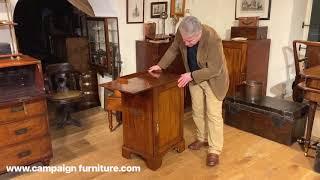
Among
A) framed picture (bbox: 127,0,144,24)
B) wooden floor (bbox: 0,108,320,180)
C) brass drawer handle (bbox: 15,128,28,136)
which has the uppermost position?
framed picture (bbox: 127,0,144,24)

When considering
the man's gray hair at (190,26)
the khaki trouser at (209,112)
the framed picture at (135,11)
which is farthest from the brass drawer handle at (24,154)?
the framed picture at (135,11)

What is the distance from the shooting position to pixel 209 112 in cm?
257

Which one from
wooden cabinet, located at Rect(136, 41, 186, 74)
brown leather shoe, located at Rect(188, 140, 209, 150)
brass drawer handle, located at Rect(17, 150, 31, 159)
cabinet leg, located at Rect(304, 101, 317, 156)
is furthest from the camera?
wooden cabinet, located at Rect(136, 41, 186, 74)

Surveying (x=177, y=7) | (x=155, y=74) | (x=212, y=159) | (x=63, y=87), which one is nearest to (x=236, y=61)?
(x=177, y=7)

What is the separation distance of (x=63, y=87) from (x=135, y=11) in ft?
4.34

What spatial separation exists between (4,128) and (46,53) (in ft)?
8.45

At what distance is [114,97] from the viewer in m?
3.28

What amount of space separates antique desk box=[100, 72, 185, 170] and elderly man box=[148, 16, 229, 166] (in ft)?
0.54

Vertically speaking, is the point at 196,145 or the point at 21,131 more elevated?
the point at 21,131

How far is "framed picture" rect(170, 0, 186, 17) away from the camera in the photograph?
364 centimetres

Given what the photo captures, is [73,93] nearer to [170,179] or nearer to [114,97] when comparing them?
[114,97]

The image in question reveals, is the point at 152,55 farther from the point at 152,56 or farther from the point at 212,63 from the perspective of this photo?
the point at 212,63

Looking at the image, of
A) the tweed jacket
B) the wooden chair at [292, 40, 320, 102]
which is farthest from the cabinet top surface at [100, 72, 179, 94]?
the wooden chair at [292, 40, 320, 102]

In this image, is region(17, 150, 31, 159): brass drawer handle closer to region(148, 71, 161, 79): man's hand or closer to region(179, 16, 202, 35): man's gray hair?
region(148, 71, 161, 79): man's hand
